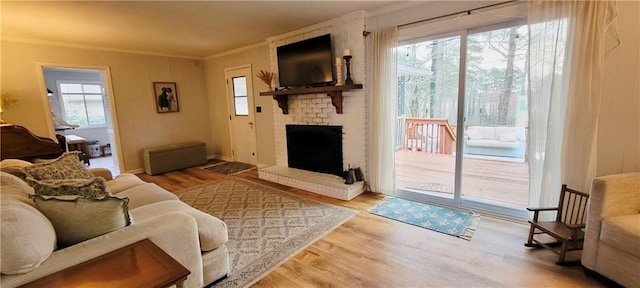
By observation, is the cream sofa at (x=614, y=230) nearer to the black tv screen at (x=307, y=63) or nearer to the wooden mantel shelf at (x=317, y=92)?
the wooden mantel shelf at (x=317, y=92)

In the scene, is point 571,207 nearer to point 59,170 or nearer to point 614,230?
point 614,230

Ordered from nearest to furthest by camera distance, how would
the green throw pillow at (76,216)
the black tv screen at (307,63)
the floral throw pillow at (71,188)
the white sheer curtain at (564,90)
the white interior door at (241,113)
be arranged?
the green throw pillow at (76,216), the floral throw pillow at (71,188), the white sheer curtain at (564,90), the black tv screen at (307,63), the white interior door at (241,113)

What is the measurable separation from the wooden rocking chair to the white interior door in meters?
4.42

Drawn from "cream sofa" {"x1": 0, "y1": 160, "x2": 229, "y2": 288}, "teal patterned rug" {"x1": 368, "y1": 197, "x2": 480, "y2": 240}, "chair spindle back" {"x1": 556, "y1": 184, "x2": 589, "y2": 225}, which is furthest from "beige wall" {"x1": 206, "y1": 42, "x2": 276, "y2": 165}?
"chair spindle back" {"x1": 556, "y1": 184, "x2": 589, "y2": 225}

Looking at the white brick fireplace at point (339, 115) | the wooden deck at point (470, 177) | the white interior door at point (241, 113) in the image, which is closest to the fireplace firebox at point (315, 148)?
the white brick fireplace at point (339, 115)

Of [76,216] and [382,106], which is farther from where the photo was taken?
[382,106]

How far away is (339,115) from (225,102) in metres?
3.08

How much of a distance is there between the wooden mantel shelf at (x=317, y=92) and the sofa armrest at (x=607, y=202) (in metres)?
2.37

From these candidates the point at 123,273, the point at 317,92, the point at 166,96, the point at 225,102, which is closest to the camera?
the point at 123,273

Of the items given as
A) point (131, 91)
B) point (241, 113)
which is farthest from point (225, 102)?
point (131, 91)

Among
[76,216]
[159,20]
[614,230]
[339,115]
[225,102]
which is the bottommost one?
[614,230]

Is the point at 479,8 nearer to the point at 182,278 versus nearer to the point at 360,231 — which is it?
the point at 360,231

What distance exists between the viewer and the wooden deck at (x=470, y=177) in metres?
3.01

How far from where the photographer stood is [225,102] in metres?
5.73
